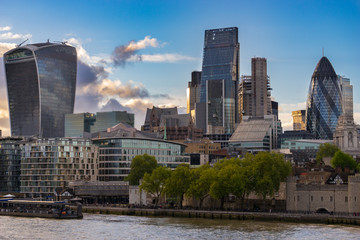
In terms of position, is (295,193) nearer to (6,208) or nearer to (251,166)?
(251,166)

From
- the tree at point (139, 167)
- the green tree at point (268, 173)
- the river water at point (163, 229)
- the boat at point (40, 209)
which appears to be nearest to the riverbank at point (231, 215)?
the river water at point (163, 229)

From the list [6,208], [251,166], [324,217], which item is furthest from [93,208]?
[324,217]

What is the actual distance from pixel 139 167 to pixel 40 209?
163ft

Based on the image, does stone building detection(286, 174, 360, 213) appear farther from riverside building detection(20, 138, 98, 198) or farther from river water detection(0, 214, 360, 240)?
riverside building detection(20, 138, 98, 198)

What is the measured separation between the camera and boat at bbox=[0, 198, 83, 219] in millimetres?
121294

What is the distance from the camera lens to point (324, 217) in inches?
4284

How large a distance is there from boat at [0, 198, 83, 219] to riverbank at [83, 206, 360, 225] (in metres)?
8.89

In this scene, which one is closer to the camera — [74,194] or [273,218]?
[273,218]

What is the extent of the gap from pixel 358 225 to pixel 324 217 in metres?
6.89

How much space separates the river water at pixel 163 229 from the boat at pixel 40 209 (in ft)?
11.5

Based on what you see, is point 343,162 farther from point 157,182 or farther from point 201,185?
point 201,185

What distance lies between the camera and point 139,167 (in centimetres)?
17400

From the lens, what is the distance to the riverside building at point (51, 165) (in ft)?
591

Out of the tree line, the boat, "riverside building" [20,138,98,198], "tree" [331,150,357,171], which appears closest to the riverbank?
the tree line
